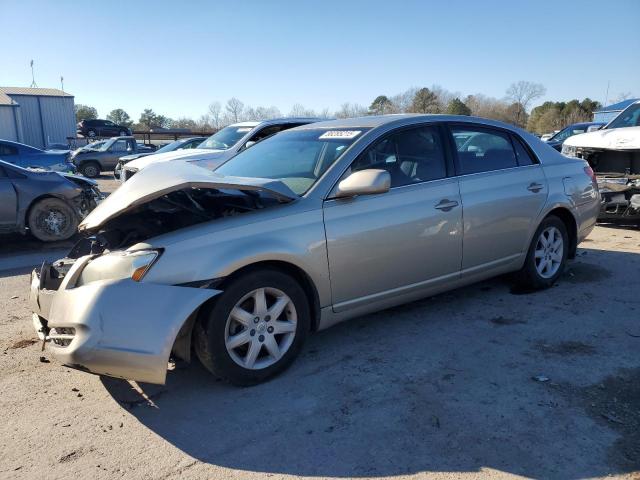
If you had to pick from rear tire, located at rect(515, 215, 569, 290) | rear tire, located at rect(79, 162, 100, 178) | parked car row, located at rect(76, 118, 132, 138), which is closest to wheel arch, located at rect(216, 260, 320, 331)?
rear tire, located at rect(515, 215, 569, 290)

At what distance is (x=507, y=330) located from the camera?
4246mm

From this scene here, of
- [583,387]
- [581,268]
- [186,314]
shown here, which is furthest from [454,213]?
[581,268]

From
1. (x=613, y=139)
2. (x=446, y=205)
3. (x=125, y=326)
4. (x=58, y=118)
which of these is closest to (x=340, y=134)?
(x=446, y=205)

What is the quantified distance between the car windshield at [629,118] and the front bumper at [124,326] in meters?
8.44

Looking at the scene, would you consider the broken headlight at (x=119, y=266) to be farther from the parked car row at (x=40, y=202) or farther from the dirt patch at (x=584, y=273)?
the parked car row at (x=40, y=202)

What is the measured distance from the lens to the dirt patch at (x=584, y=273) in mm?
5602

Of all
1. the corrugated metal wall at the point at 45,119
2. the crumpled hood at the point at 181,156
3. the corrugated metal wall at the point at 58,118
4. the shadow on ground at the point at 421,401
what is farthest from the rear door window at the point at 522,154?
the corrugated metal wall at the point at 58,118

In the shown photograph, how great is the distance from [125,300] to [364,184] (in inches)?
66.8

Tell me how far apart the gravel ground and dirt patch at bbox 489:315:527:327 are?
25 millimetres

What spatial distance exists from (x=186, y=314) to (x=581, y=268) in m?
4.89

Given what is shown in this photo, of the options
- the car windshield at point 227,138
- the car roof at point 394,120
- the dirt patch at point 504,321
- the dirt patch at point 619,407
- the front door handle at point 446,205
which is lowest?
the dirt patch at point 619,407

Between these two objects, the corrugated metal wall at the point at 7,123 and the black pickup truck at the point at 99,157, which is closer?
the black pickup truck at the point at 99,157

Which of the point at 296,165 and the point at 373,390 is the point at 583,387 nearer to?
the point at 373,390

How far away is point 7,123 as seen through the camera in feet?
113
